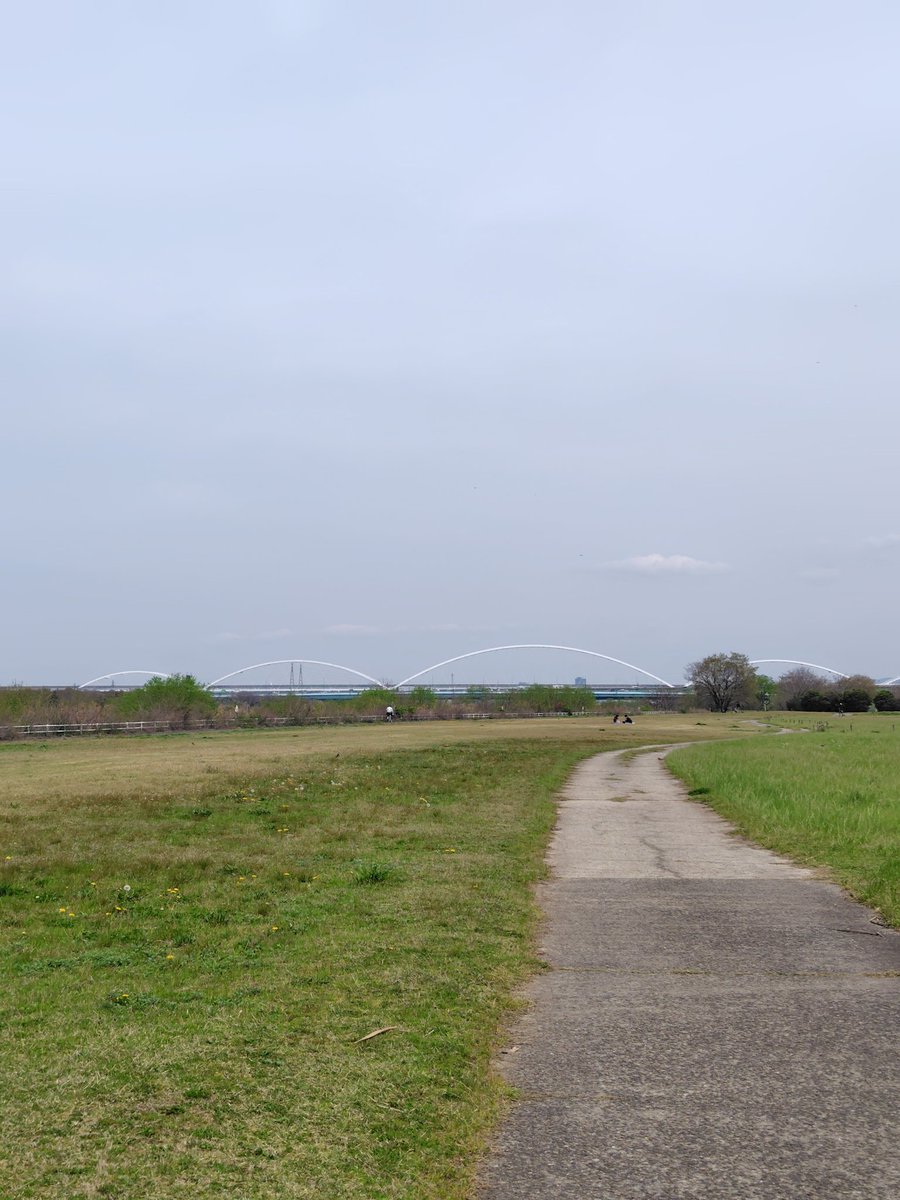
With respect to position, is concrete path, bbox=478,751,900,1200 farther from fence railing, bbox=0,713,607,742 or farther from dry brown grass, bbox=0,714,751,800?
fence railing, bbox=0,713,607,742

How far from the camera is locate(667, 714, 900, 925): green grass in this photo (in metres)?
14.3

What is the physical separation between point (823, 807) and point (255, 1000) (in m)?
15.5

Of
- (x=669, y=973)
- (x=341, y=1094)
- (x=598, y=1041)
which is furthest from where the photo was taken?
(x=669, y=973)

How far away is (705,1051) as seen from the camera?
271 inches

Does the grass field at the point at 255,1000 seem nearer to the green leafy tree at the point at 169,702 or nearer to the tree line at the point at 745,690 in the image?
the green leafy tree at the point at 169,702

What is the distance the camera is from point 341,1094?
5977 mm

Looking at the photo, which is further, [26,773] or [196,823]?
[26,773]

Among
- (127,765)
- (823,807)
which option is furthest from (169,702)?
(823,807)

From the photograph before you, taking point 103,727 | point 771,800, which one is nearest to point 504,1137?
point 771,800

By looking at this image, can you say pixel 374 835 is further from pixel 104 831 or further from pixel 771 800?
pixel 771 800

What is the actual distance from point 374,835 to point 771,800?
948 cm

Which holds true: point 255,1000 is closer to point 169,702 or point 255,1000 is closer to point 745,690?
point 169,702

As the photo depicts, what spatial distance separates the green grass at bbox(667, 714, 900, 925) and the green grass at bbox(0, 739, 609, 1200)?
4299 mm

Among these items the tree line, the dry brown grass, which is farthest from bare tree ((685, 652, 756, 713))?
the dry brown grass
